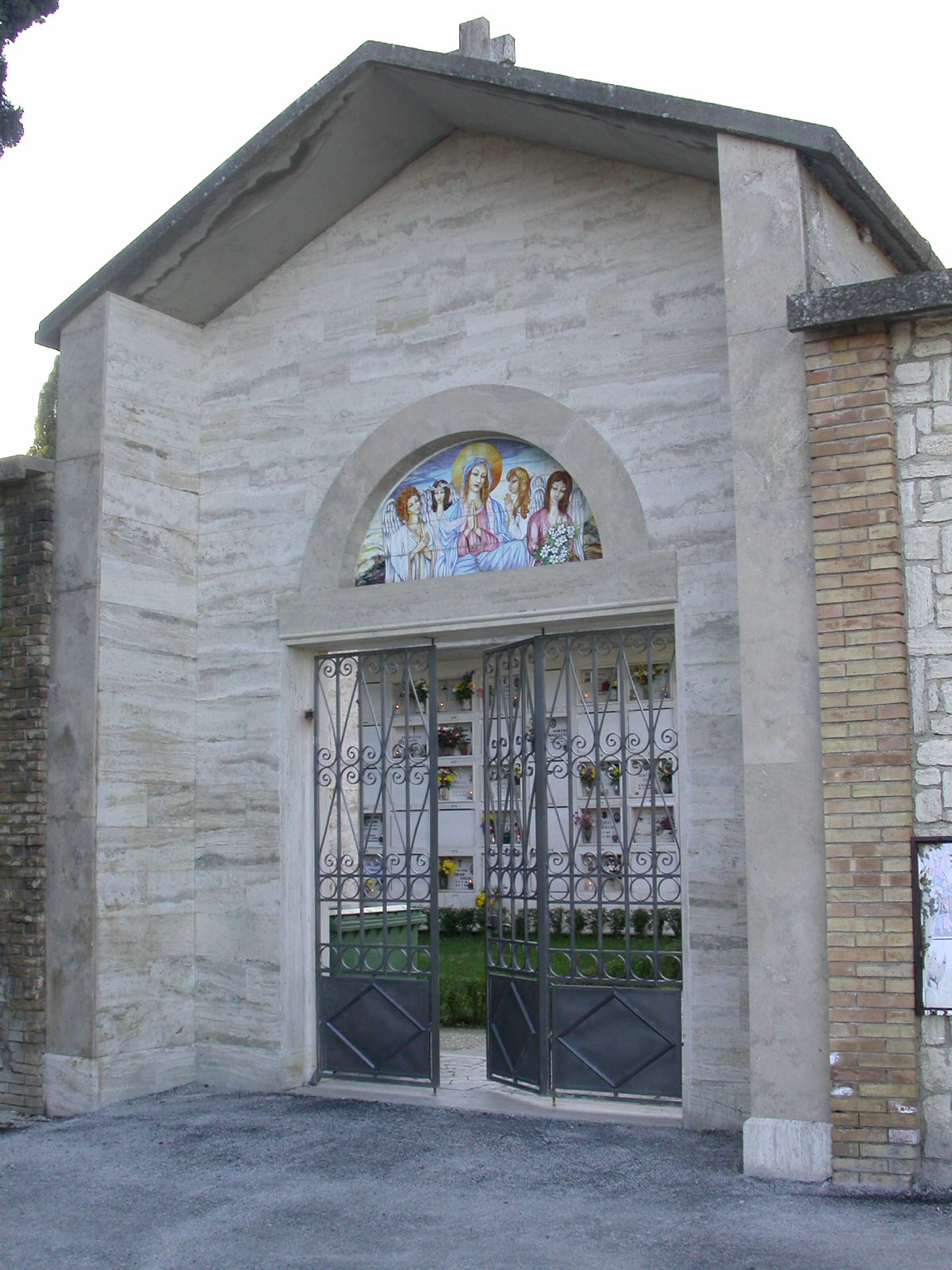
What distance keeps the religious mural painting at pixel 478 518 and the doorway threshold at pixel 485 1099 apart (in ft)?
10.1

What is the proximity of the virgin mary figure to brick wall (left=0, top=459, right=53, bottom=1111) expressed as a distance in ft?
8.57

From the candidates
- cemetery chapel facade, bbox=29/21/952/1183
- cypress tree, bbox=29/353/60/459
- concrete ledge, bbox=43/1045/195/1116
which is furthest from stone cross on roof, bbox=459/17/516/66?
cypress tree, bbox=29/353/60/459

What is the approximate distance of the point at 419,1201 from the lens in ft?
21.2

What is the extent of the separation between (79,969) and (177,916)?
2.44 feet

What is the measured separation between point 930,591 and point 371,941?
437 centimetres

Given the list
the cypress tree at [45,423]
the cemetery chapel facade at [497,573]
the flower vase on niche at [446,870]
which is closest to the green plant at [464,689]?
the flower vase on niche at [446,870]

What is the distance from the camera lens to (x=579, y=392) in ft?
27.3

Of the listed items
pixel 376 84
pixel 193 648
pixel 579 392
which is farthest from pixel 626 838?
pixel 376 84

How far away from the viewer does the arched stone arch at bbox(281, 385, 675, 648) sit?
801cm

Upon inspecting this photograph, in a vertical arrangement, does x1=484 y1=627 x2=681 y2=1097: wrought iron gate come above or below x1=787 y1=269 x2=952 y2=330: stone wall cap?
below

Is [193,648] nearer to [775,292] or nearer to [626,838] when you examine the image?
[626,838]

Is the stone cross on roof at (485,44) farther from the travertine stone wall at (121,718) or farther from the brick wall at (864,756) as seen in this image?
the brick wall at (864,756)

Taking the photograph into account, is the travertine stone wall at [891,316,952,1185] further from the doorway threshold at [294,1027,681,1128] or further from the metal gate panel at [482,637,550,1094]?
the metal gate panel at [482,637,550,1094]

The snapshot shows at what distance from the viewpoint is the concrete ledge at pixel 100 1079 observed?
8.59 meters
